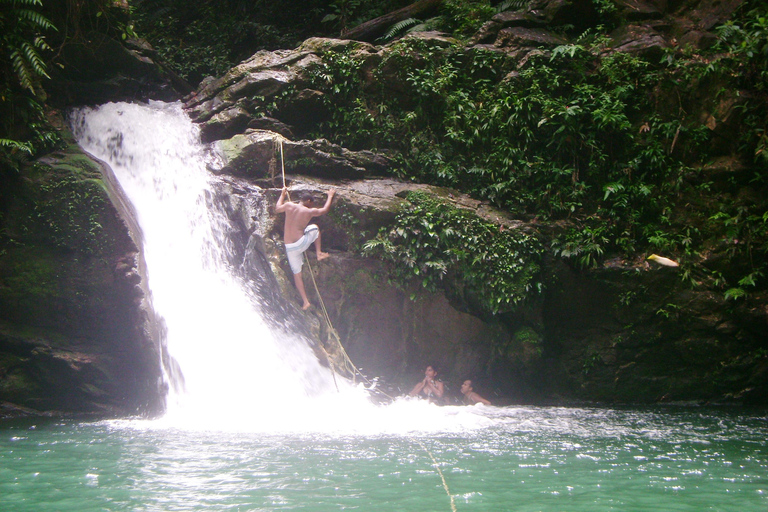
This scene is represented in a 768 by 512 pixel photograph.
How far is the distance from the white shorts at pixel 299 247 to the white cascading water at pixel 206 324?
3.04ft

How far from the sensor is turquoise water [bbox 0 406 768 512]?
3.92 m

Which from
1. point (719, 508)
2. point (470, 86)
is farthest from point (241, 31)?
point (719, 508)

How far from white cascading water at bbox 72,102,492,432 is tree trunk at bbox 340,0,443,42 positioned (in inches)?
186

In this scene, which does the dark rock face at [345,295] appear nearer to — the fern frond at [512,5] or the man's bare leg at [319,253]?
the man's bare leg at [319,253]

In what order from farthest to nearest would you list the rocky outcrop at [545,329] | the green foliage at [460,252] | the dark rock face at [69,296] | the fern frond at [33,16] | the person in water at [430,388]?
the person in water at [430,388], the green foliage at [460,252], the rocky outcrop at [545,329], the fern frond at [33,16], the dark rock face at [69,296]

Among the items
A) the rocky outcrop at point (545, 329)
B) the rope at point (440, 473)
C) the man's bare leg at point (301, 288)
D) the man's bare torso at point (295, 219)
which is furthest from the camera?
the rocky outcrop at point (545, 329)

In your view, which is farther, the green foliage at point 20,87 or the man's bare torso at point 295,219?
the man's bare torso at point 295,219

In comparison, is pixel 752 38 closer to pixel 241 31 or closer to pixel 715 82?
pixel 715 82

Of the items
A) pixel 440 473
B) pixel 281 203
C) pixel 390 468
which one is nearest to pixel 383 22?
pixel 281 203

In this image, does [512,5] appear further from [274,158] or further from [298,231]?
[298,231]

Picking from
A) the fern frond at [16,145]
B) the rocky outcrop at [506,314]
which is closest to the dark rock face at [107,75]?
the fern frond at [16,145]

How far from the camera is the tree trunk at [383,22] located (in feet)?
41.1

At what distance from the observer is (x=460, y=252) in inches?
361

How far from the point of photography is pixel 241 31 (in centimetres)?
1483
